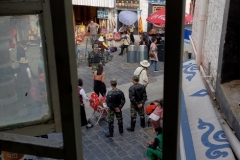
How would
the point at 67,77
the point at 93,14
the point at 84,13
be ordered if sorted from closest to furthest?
the point at 67,77
the point at 93,14
the point at 84,13

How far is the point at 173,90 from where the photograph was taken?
1373mm

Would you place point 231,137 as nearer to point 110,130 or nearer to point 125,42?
point 110,130

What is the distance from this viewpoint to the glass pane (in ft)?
8.64

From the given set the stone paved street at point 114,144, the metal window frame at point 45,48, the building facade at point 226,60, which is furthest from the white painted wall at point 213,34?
the metal window frame at point 45,48

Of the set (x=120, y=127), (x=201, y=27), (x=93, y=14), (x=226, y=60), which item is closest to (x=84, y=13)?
(x=93, y=14)

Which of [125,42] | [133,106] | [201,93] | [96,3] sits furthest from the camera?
[96,3]

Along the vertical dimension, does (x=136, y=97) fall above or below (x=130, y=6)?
below

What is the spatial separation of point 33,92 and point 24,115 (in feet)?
0.68

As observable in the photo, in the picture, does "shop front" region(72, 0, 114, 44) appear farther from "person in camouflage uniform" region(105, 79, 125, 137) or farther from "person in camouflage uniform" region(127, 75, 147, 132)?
"person in camouflage uniform" region(105, 79, 125, 137)

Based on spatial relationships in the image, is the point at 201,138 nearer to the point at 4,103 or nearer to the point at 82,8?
the point at 4,103

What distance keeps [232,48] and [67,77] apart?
361 centimetres

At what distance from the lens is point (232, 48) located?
15.2 feet

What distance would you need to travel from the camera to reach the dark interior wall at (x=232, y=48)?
4469 mm

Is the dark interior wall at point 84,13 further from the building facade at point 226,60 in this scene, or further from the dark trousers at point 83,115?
the building facade at point 226,60
